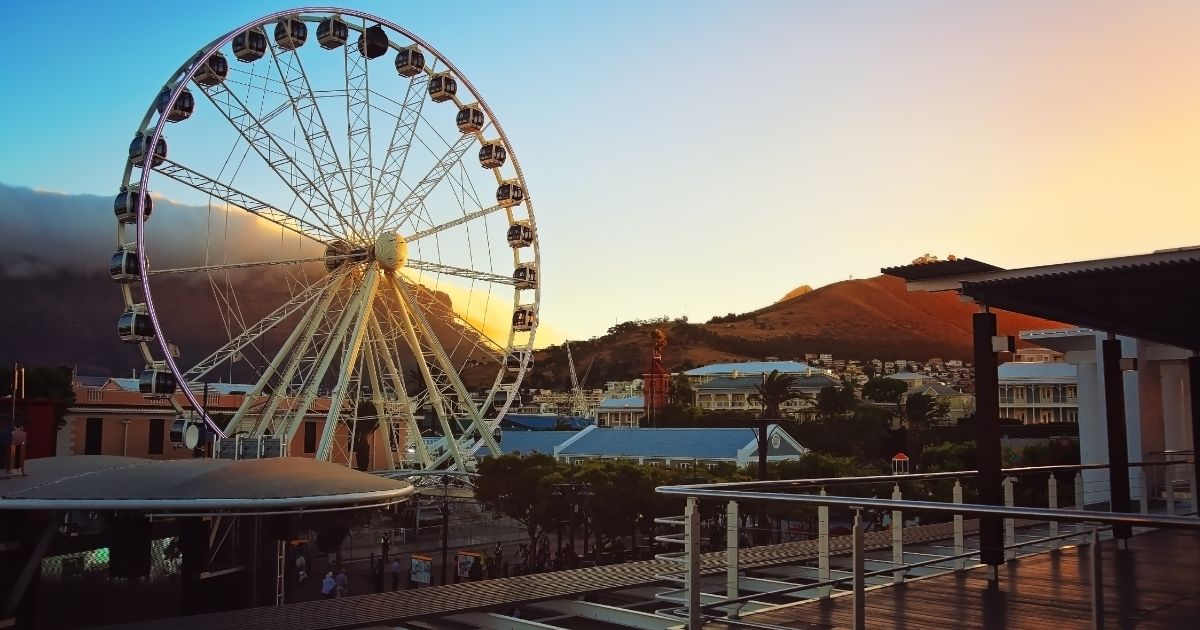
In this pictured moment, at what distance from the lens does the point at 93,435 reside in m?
54.4

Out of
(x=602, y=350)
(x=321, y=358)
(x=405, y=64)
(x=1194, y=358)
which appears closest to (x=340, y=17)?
(x=405, y=64)

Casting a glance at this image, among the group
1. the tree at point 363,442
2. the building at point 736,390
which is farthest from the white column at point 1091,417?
the building at point 736,390

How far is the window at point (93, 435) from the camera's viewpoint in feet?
177

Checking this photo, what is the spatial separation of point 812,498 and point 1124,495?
25.7 ft

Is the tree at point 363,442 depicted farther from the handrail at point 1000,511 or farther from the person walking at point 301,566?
the handrail at point 1000,511

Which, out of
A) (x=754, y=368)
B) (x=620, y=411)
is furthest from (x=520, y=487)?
(x=754, y=368)

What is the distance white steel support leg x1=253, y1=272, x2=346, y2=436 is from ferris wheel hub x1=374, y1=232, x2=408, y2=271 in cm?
177

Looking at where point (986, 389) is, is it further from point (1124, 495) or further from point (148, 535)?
point (148, 535)

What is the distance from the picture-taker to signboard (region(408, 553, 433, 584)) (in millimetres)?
26453

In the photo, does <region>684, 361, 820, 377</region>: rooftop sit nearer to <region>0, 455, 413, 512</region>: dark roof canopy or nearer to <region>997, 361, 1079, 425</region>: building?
<region>997, 361, 1079, 425</region>: building

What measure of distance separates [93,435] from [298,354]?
2991 centimetres

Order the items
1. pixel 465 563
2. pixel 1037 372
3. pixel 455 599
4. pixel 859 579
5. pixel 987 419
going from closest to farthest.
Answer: pixel 859 579
pixel 987 419
pixel 455 599
pixel 465 563
pixel 1037 372

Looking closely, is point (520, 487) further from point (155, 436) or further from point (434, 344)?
point (155, 436)

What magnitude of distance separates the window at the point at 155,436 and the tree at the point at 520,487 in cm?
2829
